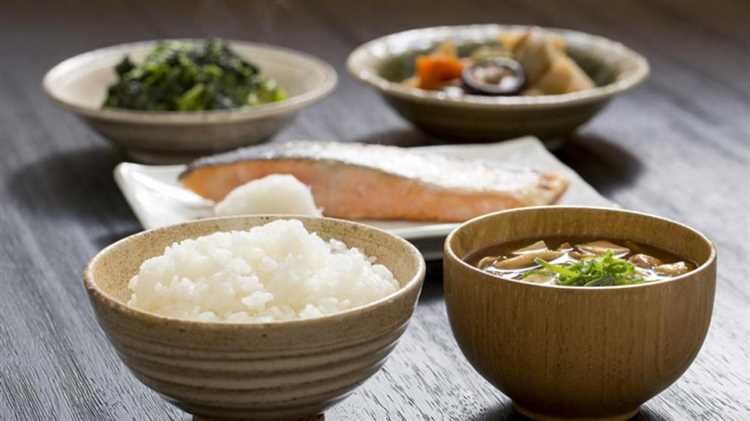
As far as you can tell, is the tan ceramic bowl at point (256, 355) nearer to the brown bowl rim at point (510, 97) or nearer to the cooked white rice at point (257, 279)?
the cooked white rice at point (257, 279)

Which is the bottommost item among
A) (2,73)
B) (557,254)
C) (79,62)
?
(2,73)

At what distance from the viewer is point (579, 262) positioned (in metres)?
1.37

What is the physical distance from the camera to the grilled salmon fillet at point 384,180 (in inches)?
80.4

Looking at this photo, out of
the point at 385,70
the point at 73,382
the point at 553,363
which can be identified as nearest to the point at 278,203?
the point at 73,382

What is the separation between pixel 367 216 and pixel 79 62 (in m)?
1.03

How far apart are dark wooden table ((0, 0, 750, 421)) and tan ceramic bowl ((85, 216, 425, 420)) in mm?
210

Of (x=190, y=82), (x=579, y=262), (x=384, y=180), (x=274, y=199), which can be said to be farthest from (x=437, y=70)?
(x=579, y=262)

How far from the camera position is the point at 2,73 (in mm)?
3270

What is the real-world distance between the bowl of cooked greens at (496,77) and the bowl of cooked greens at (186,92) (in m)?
0.19

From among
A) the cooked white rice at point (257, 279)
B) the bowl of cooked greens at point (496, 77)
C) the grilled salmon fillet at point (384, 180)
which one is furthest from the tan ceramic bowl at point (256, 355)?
the bowl of cooked greens at point (496, 77)

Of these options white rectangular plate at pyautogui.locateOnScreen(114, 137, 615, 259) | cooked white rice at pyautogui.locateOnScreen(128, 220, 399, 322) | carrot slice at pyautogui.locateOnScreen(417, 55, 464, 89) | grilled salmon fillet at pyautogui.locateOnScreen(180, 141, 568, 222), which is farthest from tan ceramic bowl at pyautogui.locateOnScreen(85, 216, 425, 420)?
carrot slice at pyautogui.locateOnScreen(417, 55, 464, 89)

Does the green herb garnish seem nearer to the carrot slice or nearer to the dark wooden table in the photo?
the dark wooden table

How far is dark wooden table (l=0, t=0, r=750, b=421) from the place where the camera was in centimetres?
153

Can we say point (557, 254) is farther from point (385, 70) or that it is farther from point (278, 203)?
point (385, 70)
